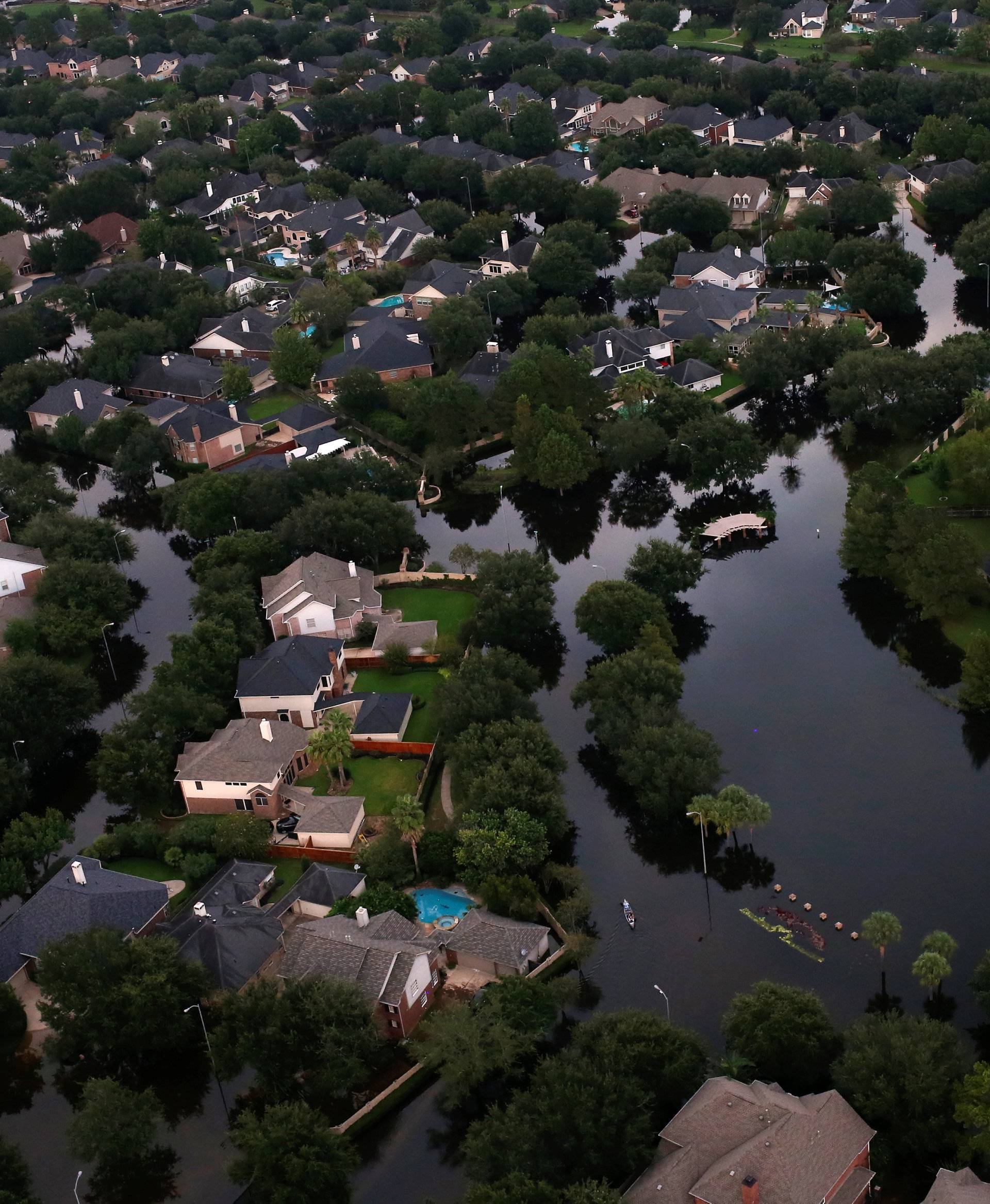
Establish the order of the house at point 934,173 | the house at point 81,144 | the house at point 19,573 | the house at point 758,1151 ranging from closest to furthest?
the house at point 758,1151, the house at point 19,573, the house at point 934,173, the house at point 81,144

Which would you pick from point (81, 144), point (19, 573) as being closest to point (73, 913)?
point (19, 573)

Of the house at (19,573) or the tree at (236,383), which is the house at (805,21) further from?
the house at (19,573)

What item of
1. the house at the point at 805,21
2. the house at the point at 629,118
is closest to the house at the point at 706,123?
the house at the point at 629,118

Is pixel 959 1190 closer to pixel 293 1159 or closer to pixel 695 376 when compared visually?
pixel 293 1159

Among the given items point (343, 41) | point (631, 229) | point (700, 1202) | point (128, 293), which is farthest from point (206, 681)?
point (343, 41)

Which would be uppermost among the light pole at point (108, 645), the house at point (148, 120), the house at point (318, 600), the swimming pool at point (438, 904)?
the swimming pool at point (438, 904)

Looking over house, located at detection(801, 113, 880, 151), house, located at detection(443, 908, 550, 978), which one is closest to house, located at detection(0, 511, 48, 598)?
house, located at detection(443, 908, 550, 978)

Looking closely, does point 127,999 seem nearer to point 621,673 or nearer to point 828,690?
point 621,673

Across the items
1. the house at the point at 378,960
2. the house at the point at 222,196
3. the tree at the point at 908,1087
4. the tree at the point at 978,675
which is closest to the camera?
the tree at the point at 908,1087
